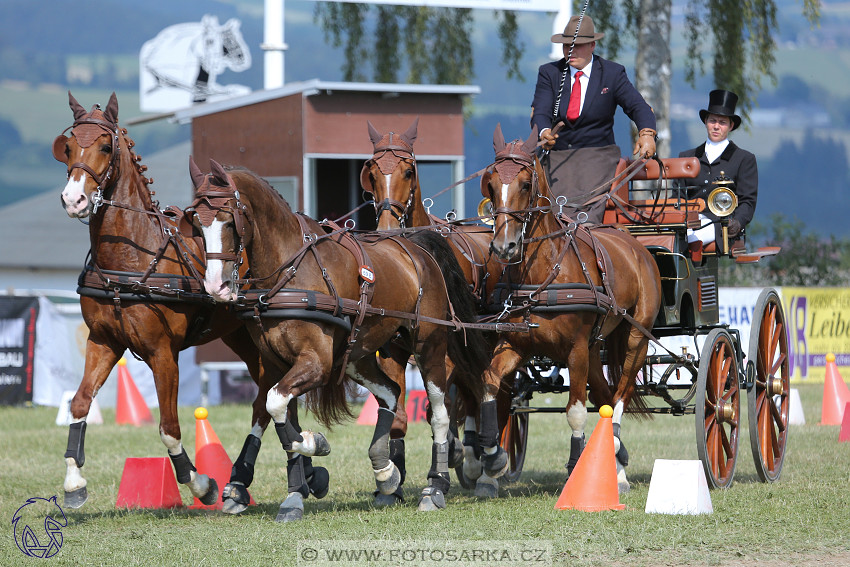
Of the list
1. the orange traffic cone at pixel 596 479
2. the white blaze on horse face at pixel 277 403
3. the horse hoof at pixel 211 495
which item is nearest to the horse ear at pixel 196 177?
the white blaze on horse face at pixel 277 403

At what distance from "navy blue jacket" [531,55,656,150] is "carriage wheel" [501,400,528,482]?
208cm

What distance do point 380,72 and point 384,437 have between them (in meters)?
15.8

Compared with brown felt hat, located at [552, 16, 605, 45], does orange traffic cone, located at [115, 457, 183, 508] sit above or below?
below

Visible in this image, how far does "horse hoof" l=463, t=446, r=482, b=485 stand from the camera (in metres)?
7.89

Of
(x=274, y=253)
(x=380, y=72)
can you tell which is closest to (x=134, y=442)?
(x=274, y=253)

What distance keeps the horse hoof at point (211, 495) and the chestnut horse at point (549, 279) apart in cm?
183

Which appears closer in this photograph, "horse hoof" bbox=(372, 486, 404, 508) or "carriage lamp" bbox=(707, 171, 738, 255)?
"horse hoof" bbox=(372, 486, 404, 508)

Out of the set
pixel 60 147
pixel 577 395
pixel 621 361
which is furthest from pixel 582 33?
pixel 60 147

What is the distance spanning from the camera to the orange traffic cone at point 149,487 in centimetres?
740

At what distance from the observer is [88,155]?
660 cm

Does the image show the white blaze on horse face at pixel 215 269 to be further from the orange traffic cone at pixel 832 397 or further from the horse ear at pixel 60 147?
the orange traffic cone at pixel 832 397

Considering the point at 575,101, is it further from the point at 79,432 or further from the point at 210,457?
the point at 79,432

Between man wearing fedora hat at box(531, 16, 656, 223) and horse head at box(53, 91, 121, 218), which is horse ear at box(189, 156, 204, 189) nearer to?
horse head at box(53, 91, 121, 218)

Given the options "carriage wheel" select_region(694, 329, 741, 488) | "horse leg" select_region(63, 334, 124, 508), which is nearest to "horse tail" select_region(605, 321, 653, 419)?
"carriage wheel" select_region(694, 329, 741, 488)
